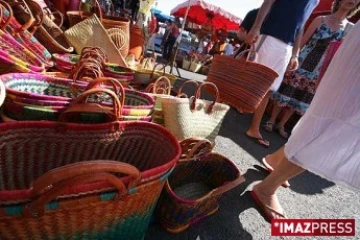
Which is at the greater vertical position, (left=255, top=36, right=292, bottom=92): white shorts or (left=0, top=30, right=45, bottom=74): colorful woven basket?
(left=255, top=36, right=292, bottom=92): white shorts

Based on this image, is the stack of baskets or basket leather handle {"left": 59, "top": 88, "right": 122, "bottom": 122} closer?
basket leather handle {"left": 59, "top": 88, "right": 122, "bottom": 122}

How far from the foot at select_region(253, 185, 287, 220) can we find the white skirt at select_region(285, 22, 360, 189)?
40 cm

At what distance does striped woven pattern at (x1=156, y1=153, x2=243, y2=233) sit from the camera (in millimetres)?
1229

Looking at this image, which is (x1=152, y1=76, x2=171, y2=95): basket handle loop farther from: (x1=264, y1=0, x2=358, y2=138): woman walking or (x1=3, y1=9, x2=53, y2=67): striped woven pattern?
A: (x1=264, y1=0, x2=358, y2=138): woman walking

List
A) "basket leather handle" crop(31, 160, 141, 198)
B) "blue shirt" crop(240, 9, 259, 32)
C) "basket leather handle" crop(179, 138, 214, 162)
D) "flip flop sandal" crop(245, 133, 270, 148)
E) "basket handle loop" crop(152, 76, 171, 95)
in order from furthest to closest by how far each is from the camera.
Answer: "blue shirt" crop(240, 9, 259, 32), "flip flop sandal" crop(245, 133, 270, 148), "basket handle loop" crop(152, 76, 171, 95), "basket leather handle" crop(179, 138, 214, 162), "basket leather handle" crop(31, 160, 141, 198)

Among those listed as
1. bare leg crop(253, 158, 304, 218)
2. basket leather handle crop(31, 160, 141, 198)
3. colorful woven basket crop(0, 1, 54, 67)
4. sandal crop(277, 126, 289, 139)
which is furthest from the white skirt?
sandal crop(277, 126, 289, 139)

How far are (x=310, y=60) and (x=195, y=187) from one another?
220 centimetres

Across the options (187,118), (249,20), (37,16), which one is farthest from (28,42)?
(249,20)

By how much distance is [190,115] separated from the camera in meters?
1.57

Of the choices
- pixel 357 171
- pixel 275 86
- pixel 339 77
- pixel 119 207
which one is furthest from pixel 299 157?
pixel 275 86

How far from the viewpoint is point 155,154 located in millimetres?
1217

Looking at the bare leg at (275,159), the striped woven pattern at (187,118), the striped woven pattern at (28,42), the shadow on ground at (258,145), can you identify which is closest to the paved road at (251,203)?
the shadow on ground at (258,145)

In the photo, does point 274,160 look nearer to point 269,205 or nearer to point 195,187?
point 269,205

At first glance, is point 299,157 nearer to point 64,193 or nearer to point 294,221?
point 294,221
